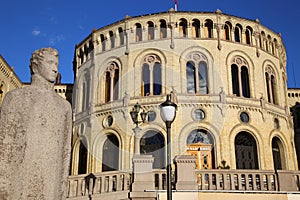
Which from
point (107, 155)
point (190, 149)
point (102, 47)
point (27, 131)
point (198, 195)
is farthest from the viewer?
point (102, 47)

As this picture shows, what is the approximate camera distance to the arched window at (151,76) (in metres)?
27.2

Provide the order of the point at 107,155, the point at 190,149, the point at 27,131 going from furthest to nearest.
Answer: the point at 107,155 → the point at 190,149 → the point at 27,131

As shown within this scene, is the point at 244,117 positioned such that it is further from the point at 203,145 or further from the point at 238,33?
the point at 238,33

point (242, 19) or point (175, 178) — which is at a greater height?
point (242, 19)

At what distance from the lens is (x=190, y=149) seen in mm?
25594

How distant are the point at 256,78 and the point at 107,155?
13.8 metres

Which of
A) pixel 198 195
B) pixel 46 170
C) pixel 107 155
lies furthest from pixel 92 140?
pixel 46 170

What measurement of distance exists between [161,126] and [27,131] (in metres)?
22.3

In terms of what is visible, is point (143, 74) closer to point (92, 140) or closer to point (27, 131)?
point (92, 140)

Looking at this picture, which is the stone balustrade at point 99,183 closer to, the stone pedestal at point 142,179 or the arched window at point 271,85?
the stone pedestal at point 142,179

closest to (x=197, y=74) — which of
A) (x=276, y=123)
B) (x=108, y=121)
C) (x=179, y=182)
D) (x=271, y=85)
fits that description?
(x=271, y=85)

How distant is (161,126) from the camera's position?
85.3 feet

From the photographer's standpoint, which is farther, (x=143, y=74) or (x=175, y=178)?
(x=143, y=74)

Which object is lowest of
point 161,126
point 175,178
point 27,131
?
point 27,131
